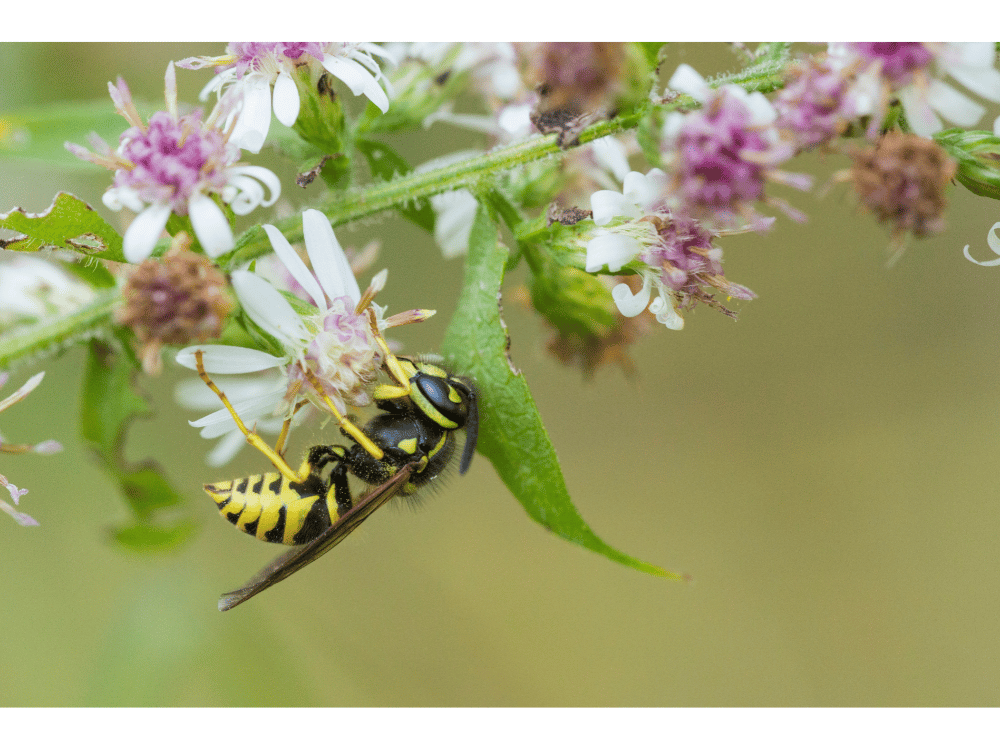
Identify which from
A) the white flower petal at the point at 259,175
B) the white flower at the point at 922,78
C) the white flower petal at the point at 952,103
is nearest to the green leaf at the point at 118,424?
the white flower petal at the point at 259,175

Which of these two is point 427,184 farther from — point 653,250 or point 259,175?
point 653,250

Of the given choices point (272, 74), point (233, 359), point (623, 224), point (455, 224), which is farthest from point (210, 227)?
point (455, 224)

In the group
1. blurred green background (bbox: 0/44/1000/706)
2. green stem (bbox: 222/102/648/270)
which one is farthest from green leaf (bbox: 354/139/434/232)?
blurred green background (bbox: 0/44/1000/706)

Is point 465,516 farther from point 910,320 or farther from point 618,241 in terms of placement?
point 618,241

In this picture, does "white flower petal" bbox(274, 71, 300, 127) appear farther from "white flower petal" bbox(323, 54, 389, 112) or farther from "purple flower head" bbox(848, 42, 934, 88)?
"purple flower head" bbox(848, 42, 934, 88)

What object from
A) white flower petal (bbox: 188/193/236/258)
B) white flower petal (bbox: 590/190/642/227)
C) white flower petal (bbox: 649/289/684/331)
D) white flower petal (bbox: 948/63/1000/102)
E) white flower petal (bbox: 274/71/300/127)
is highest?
white flower petal (bbox: 274/71/300/127)

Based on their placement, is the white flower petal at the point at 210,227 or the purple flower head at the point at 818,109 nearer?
the purple flower head at the point at 818,109

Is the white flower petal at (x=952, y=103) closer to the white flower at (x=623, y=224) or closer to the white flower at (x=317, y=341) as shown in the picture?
the white flower at (x=623, y=224)
